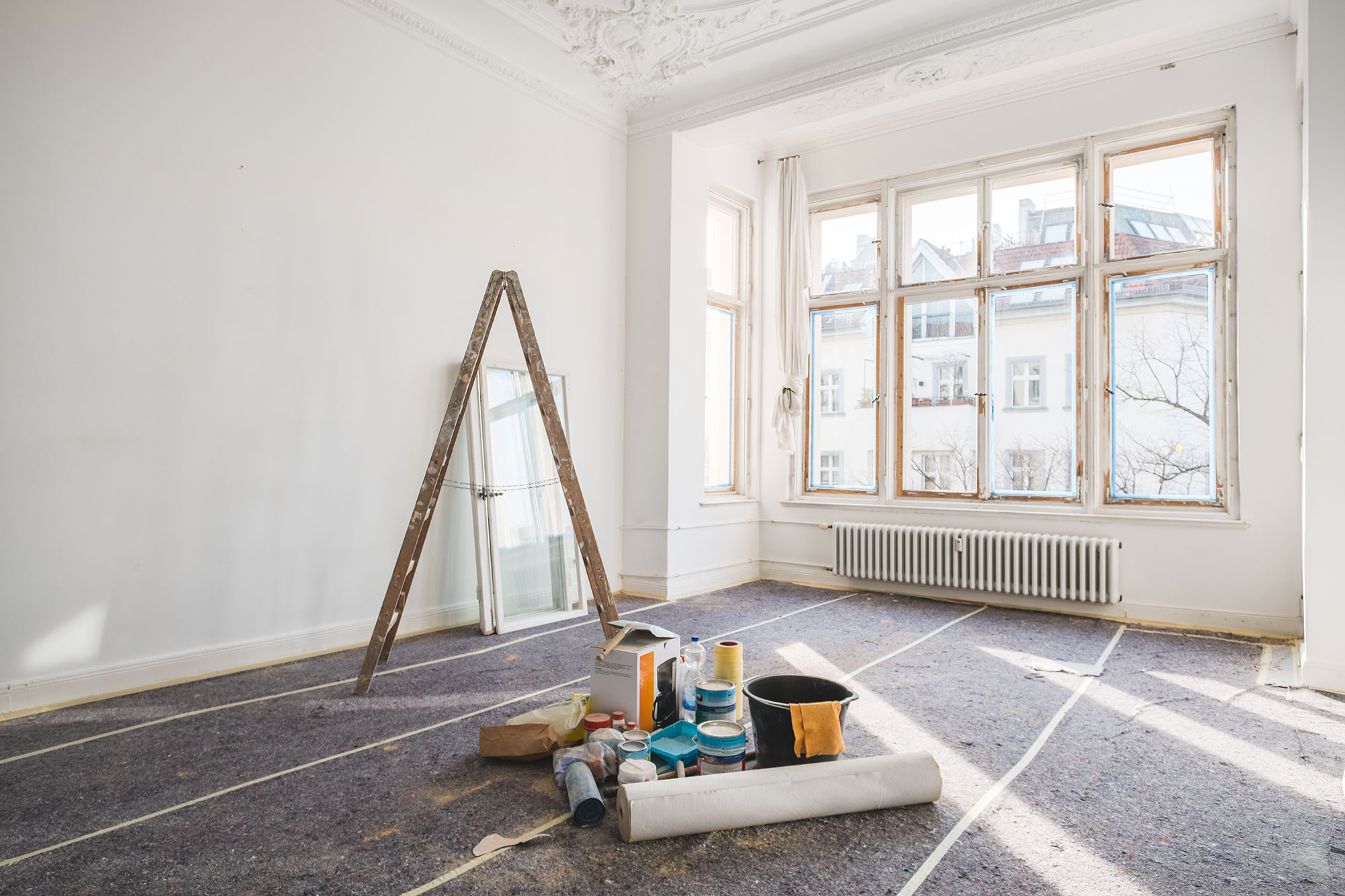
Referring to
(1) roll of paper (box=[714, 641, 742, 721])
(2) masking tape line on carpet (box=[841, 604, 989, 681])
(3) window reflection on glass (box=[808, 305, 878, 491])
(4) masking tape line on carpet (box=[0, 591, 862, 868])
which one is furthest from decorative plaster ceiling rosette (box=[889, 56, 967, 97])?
(4) masking tape line on carpet (box=[0, 591, 862, 868])

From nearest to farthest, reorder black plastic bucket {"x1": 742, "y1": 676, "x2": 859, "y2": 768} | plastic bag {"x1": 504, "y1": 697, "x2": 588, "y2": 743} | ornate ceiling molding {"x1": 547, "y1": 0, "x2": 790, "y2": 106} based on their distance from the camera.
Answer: black plastic bucket {"x1": 742, "y1": 676, "x2": 859, "y2": 768} → plastic bag {"x1": 504, "y1": 697, "x2": 588, "y2": 743} → ornate ceiling molding {"x1": 547, "y1": 0, "x2": 790, "y2": 106}

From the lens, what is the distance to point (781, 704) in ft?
6.94

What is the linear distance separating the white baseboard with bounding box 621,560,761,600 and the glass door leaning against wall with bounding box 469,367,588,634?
2.36 feet

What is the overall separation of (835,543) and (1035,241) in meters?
2.63

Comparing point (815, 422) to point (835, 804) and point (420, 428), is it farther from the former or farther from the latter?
point (835, 804)

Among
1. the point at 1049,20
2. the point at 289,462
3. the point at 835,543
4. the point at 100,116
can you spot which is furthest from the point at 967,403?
the point at 100,116

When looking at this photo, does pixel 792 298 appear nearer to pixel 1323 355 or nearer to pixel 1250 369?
pixel 1250 369

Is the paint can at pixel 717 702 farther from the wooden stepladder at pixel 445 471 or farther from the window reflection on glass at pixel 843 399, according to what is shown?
the window reflection on glass at pixel 843 399

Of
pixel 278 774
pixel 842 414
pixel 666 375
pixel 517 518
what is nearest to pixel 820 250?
pixel 842 414

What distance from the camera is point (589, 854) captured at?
6.19 ft

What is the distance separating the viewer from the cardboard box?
2.55 m

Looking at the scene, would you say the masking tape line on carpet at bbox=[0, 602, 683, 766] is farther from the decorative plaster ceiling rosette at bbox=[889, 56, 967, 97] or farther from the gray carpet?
the decorative plaster ceiling rosette at bbox=[889, 56, 967, 97]

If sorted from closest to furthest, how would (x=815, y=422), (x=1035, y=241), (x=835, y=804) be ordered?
(x=835, y=804)
(x=1035, y=241)
(x=815, y=422)

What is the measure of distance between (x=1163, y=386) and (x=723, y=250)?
132 inches
